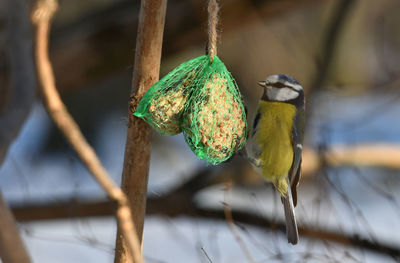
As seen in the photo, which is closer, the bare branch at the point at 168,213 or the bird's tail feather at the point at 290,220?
the bird's tail feather at the point at 290,220

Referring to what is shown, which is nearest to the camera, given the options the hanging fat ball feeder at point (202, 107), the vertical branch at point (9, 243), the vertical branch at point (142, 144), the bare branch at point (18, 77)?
the vertical branch at point (9, 243)

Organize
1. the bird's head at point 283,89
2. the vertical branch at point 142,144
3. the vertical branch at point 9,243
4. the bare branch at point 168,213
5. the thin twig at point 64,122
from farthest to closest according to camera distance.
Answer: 1. the bare branch at point 168,213
2. the bird's head at point 283,89
3. the vertical branch at point 142,144
4. the vertical branch at point 9,243
5. the thin twig at point 64,122

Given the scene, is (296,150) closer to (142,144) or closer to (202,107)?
(202,107)

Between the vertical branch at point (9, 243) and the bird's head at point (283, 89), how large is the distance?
1.06m

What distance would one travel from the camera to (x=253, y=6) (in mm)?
3510

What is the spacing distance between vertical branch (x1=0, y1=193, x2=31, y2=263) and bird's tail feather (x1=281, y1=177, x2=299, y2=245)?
1.12 m

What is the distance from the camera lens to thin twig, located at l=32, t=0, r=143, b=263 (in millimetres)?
717

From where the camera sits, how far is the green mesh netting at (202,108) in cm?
146

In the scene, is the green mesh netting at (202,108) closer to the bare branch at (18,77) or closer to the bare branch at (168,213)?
the bare branch at (18,77)

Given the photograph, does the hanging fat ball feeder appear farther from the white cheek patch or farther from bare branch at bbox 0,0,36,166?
bare branch at bbox 0,0,36,166

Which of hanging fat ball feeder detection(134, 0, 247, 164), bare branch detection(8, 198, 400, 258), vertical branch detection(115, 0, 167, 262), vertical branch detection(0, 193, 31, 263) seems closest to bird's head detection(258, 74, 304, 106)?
hanging fat ball feeder detection(134, 0, 247, 164)

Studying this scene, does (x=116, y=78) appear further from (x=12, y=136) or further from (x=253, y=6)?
(x=12, y=136)

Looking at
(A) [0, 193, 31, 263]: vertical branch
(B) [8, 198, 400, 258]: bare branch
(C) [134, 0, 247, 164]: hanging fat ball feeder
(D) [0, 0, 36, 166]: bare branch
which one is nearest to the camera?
(A) [0, 193, 31, 263]: vertical branch

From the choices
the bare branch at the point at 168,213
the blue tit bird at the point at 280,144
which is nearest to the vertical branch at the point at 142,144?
the blue tit bird at the point at 280,144
